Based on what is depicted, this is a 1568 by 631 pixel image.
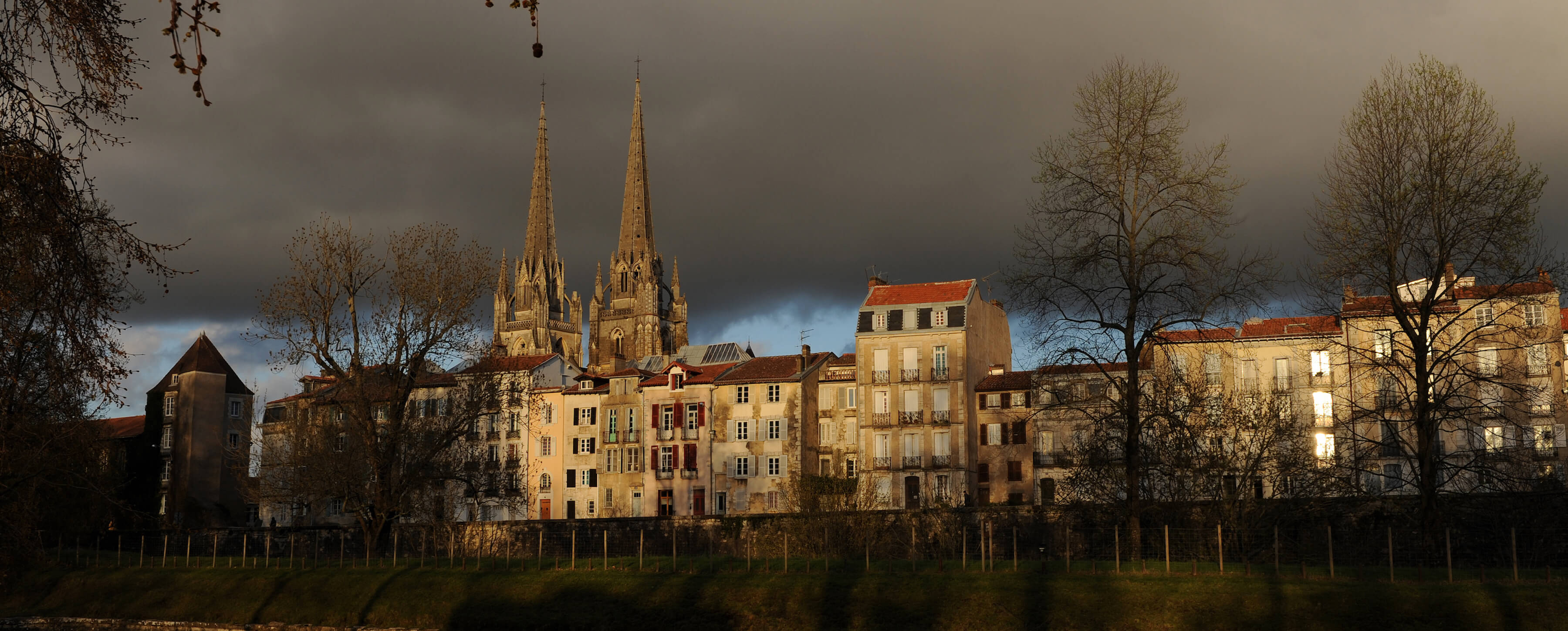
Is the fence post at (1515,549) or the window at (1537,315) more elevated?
the window at (1537,315)

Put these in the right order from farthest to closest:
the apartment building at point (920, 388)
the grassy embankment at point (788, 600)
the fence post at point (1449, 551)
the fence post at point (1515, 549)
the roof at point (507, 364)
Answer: the apartment building at point (920, 388) < the roof at point (507, 364) < the fence post at point (1449, 551) < the fence post at point (1515, 549) < the grassy embankment at point (788, 600)

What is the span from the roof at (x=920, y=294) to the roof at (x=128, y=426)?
44225 millimetres

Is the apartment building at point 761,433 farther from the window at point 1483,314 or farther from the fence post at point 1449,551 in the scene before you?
the fence post at point 1449,551

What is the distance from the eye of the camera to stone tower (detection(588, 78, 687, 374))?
156250mm

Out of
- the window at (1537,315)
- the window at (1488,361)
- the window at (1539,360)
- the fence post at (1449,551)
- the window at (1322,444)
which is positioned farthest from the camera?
the window at (1322,444)

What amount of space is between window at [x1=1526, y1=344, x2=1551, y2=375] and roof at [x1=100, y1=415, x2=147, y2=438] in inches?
2835

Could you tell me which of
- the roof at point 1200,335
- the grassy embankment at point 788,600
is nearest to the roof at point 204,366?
the grassy embankment at point 788,600

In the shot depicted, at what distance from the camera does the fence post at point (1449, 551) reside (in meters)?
28.9

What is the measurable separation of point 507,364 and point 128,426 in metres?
29.7

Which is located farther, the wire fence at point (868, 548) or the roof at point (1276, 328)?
the roof at point (1276, 328)

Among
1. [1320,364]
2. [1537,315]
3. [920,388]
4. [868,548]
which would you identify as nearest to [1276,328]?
[1320,364]

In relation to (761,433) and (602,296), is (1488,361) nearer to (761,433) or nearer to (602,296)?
(761,433)

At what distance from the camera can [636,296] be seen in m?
159

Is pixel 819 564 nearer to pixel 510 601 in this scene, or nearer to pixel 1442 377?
pixel 510 601
